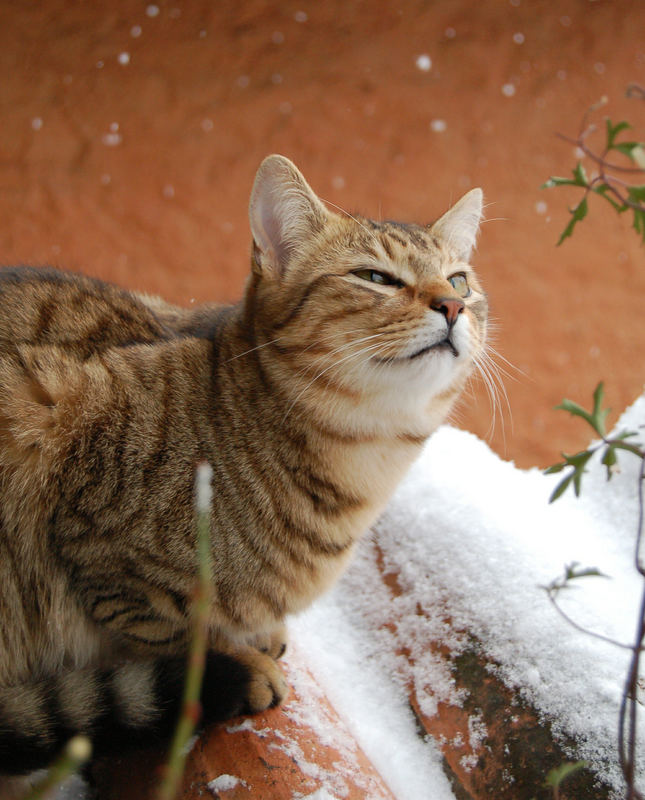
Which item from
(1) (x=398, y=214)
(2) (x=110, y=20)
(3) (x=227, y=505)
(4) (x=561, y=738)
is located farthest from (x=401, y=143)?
(4) (x=561, y=738)

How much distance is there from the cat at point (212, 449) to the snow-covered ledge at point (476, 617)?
26 cm

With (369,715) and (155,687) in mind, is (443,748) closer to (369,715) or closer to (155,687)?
(369,715)

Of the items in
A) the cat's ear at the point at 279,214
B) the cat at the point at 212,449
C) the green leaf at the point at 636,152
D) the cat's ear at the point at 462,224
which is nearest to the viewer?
Answer: the green leaf at the point at 636,152

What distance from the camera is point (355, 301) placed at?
3.53 ft

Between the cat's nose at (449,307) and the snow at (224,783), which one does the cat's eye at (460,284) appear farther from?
the snow at (224,783)

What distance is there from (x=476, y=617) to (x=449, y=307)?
565 millimetres

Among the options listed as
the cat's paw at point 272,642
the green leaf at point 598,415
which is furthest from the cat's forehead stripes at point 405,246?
the cat's paw at point 272,642

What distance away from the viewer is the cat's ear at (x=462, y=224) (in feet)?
4.28

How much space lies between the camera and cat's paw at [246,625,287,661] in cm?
121

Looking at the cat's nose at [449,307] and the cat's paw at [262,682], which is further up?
the cat's nose at [449,307]

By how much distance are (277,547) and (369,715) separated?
0.40m

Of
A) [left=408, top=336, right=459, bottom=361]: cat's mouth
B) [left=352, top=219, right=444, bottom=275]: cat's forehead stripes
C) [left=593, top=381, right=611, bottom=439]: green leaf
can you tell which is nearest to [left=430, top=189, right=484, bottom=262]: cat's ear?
[left=352, top=219, right=444, bottom=275]: cat's forehead stripes

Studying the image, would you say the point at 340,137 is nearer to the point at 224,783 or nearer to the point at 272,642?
the point at 272,642

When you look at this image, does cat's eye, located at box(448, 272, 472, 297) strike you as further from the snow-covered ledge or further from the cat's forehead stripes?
the snow-covered ledge
